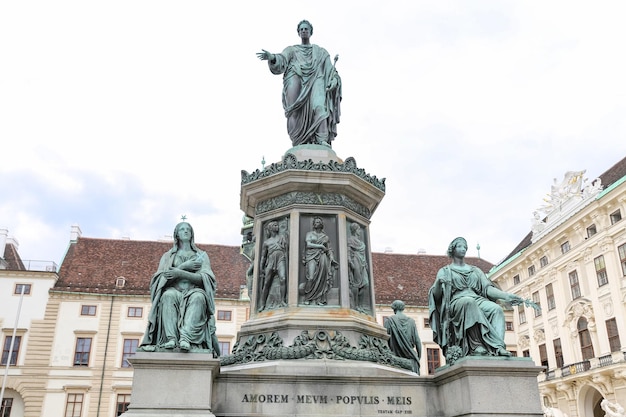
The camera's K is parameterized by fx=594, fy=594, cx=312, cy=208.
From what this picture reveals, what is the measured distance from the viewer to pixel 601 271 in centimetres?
3747

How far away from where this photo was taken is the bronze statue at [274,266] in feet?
29.7

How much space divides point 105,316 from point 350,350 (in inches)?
1586

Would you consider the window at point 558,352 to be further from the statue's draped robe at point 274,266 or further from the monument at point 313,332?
the statue's draped robe at point 274,266

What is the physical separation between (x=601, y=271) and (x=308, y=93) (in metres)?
32.8

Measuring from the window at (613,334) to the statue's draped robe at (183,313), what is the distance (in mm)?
33858

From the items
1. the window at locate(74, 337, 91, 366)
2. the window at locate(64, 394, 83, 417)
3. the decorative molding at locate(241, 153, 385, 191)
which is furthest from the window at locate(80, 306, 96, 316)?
the decorative molding at locate(241, 153, 385, 191)

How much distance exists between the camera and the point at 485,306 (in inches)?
320

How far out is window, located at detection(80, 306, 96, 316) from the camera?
44625 millimetres

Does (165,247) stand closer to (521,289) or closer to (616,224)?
(521,289)

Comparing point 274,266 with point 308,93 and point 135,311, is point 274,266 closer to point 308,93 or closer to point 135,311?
point 308,93

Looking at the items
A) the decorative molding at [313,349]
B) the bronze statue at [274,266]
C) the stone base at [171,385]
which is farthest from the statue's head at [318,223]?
the stone base at [171,385]

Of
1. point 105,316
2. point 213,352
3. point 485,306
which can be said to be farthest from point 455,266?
point 105,316

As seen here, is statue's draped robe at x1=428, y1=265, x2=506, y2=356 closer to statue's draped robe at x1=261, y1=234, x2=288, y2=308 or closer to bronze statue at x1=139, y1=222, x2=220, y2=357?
statue's draped robe at x1=261, y1=234, x2=288, y2=308

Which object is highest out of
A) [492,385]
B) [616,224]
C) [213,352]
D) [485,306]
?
[616,224]
